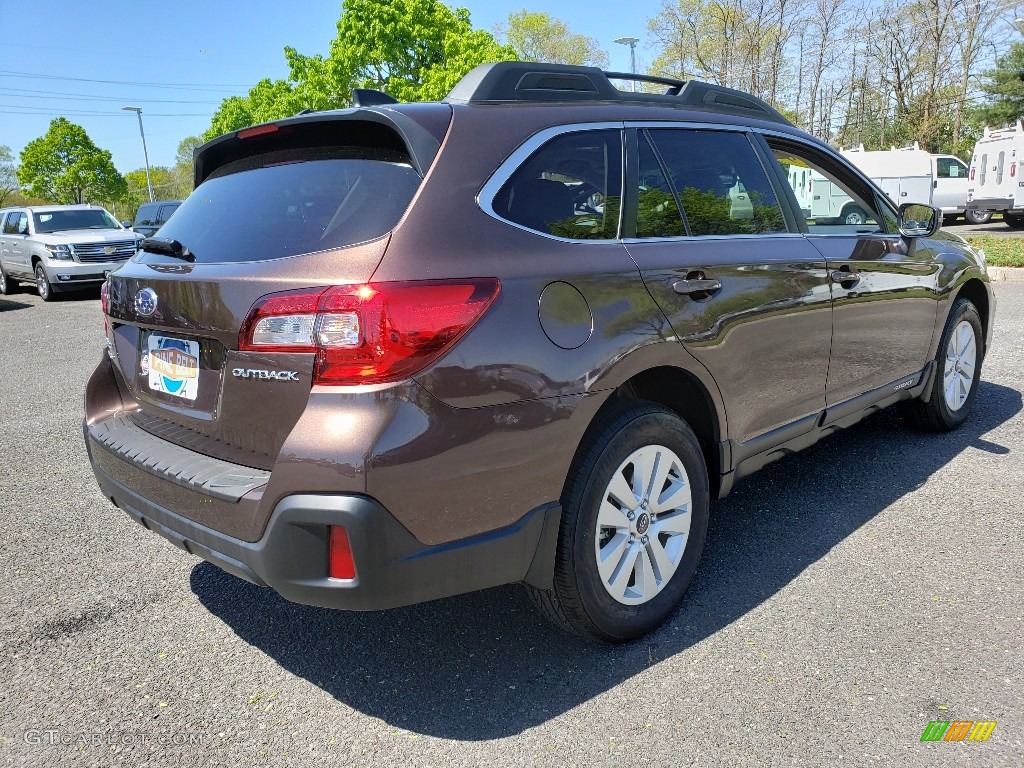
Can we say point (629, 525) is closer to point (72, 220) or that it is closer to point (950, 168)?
point (72, 220)

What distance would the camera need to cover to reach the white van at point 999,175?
2053 centimetres

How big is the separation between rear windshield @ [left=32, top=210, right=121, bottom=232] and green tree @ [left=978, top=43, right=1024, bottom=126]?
37.4 meters

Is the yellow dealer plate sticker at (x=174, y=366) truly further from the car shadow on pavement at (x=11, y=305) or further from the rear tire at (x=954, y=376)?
the car shadow on pavement at (x=11, y=305)

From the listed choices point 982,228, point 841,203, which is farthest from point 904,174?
point 841,203

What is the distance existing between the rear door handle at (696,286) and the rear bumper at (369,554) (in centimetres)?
90

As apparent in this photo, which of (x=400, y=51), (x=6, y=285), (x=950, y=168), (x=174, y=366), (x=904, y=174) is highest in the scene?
(x=400, y=51)

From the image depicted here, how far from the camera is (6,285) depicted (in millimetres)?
18156

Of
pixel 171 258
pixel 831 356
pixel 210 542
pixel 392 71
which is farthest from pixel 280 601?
pixel 392 71

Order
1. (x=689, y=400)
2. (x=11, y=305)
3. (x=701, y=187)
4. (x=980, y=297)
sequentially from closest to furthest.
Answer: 1. (x=689, y=400)
2. (x=701, y=187)
3. (x=980, y=297)
4. (x=11, y=305)

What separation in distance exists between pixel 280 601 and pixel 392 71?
28203 millimetres

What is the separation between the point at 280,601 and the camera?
10.4ft

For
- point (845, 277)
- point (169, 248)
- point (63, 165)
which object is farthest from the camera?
point (63, 165)

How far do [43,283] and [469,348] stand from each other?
16290 millimetres

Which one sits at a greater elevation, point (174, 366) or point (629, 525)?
point (174, 366)
